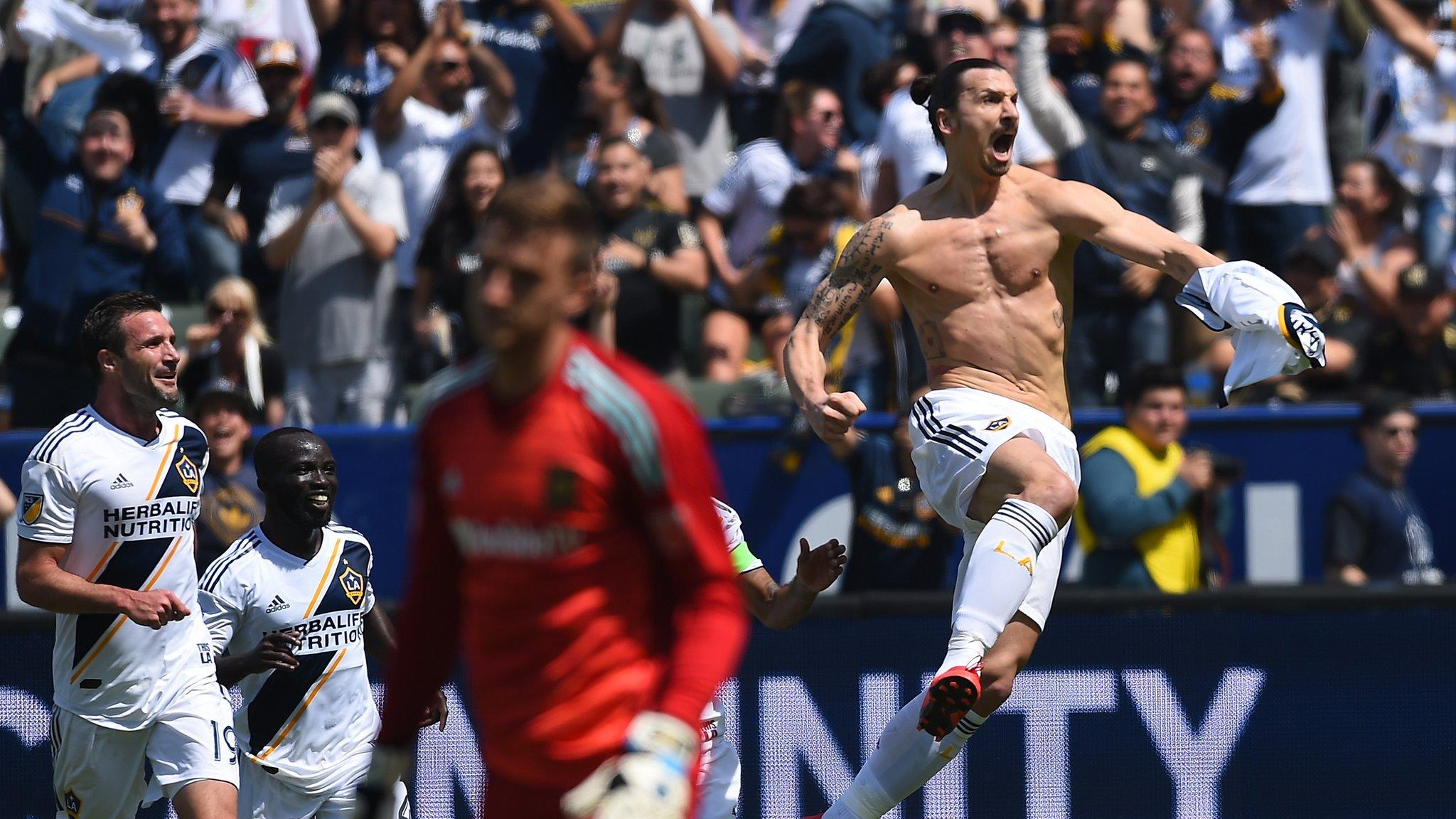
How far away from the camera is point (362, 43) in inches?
483

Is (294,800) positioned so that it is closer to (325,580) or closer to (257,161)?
(325,580)

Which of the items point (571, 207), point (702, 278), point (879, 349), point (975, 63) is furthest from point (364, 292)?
point (571, 207)

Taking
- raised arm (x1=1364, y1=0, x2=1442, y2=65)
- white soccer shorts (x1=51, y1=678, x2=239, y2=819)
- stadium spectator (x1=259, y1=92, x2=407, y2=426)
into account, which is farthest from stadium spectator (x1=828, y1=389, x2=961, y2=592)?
raised arm (x1=1364, y1=0, x2=1442, y2=65)

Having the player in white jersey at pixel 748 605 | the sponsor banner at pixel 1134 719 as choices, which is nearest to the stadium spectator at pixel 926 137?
the sponsor banner at pixel 1134 719

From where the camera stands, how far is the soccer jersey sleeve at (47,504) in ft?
22.5

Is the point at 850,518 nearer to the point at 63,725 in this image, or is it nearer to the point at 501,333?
the point at 63,725

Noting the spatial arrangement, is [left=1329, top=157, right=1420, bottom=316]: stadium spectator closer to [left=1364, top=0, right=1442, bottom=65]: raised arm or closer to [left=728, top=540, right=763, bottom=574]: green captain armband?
[left=1364, top=0, right=1442, bottom=65]: raised arm

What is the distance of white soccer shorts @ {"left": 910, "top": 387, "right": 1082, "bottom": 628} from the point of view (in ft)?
21.6

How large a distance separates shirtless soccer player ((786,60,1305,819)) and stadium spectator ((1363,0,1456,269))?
6.14 meters

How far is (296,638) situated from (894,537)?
3.74 m

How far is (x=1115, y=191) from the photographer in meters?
11.1

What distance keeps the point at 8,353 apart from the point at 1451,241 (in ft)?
28.5

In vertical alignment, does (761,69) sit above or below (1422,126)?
above

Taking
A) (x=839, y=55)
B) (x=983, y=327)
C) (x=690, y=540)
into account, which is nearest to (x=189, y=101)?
(x=839, y=55)
